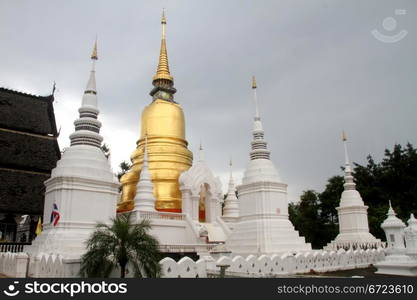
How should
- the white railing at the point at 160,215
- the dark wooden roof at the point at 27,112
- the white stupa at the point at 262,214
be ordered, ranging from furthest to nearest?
1. the dark wooden roof at the point at 27,112
2. the white railing at the point at 160,215
3. the white stupa at the point at 262,214

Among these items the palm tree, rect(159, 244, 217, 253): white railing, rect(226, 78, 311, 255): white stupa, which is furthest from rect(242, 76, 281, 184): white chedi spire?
the palm tree

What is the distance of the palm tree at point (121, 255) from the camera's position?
10.6 m

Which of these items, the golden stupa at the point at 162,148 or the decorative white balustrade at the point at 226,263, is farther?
the golden stupa at the point at 162,148

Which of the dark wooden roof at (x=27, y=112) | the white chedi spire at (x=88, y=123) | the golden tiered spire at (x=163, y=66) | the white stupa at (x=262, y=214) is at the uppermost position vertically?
the golden tiered spire at (x=163, y=66)

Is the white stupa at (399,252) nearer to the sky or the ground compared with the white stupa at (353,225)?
nearer to the ground

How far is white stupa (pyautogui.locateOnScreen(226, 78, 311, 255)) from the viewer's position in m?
18.6

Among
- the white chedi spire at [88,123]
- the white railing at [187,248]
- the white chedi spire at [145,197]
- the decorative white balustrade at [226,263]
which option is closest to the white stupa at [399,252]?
the decorative white balustrade at [226,263]

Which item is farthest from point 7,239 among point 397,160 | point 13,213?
point 397,160

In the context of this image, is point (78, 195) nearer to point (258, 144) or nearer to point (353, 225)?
point (258, 144)

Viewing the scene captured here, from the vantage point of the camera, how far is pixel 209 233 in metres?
23.3

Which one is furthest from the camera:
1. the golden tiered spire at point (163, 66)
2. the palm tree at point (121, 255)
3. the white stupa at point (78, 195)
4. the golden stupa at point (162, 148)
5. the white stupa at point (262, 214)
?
the golden tiered spire at point (163, 66)

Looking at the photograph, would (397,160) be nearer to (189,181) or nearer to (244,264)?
(189,181)

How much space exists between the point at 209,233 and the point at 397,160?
86.4ft

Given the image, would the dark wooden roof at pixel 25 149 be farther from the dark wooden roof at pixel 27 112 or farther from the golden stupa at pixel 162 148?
the golden stupa at pixel 162 148
